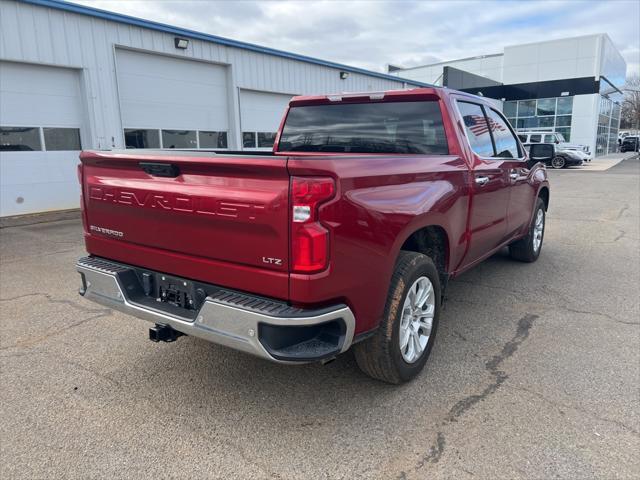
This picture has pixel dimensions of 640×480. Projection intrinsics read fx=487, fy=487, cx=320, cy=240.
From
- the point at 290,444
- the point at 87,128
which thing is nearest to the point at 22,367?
the point at 290,444

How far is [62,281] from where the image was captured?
566 cm

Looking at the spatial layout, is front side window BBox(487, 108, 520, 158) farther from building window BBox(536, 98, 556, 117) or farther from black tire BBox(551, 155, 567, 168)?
building window BBox(536, 98, 556, 117)

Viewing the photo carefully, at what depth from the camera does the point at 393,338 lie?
2.95m

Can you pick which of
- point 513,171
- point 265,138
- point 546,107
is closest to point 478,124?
point 513,171

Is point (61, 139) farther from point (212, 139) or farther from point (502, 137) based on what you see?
point (502, 137)

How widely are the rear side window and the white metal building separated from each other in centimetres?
831

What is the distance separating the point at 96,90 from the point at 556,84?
33.3m

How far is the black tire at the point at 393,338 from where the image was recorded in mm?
2924

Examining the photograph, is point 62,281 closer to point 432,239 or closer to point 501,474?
point 432,239

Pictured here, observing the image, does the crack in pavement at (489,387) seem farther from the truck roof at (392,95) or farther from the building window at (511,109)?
the building window at (511,109)

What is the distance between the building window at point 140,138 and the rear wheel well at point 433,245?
10.0 m

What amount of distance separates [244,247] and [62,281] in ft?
13.4

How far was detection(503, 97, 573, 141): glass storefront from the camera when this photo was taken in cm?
3484

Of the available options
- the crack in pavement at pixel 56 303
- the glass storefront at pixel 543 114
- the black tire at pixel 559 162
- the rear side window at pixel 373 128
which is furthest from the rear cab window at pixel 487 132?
the glass storefront at pixel 543 114
